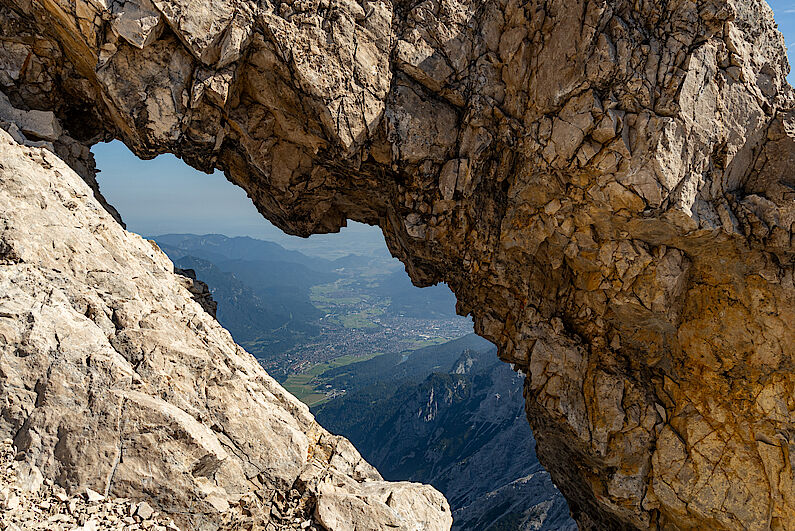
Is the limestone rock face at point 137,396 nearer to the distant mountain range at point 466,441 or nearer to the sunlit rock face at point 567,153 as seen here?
the sunlit rock face at point 567,153

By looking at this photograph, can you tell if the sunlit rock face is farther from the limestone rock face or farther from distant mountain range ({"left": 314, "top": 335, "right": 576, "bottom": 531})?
distant mountain range ({"left": 314, "top": 335, "right": 576, "bottom": 531})

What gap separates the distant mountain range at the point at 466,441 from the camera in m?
71.6

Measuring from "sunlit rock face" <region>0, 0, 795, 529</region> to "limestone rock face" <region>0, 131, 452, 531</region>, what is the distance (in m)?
6.62

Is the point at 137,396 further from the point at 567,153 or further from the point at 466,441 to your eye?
the point at 466,441

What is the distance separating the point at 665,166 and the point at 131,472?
79.9ft

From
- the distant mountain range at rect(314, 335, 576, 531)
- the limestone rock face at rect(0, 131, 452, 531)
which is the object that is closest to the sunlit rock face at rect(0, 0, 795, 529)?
the limestone rock face at rect(0, 131, 452, 531)

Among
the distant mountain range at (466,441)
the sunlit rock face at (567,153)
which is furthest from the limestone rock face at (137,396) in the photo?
the distant mountain range at (466,441)

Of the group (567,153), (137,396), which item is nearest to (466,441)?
(567,153)

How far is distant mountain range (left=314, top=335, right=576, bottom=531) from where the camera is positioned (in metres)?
71.6

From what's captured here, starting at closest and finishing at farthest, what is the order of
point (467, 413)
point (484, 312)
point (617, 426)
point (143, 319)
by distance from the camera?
point (143, 319), point (617, 426), point (484, 312), point (467, 413)

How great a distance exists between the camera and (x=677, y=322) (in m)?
23.1

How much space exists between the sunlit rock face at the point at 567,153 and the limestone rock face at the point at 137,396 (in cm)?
662

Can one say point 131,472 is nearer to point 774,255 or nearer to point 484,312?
point 484,312

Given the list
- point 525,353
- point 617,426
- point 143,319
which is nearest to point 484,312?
point 525,353
